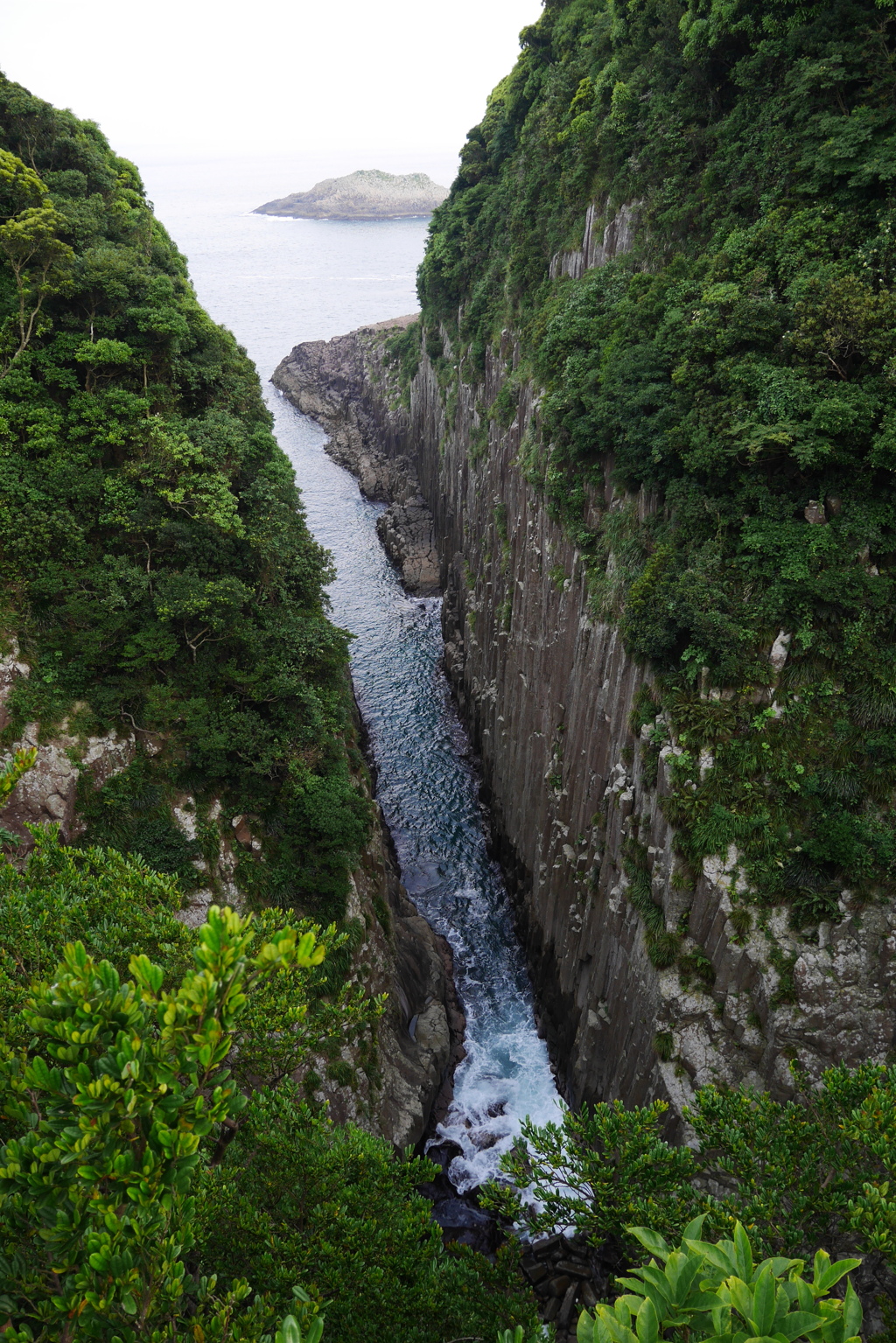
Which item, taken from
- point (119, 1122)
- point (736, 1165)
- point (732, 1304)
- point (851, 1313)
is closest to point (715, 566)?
point (736, 1165)

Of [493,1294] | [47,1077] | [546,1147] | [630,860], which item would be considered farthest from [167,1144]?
[630,860]

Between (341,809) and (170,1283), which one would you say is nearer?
(170,1283)

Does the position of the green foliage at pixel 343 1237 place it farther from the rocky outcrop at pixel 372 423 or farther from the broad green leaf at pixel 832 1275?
the rocky outcrop at pixel 372 423

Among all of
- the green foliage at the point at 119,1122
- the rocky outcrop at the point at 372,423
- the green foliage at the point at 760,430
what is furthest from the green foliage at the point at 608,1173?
the rocky outcrop at the point at 372,423

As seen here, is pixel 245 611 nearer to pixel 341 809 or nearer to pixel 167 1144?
pixel 341 809

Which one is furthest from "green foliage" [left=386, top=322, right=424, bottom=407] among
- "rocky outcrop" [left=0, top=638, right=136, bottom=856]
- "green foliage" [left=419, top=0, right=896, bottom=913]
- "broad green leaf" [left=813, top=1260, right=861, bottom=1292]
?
→ "broad green leaf" [left=813, top=1260, right=861, bottom=1292]
